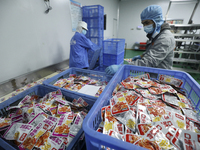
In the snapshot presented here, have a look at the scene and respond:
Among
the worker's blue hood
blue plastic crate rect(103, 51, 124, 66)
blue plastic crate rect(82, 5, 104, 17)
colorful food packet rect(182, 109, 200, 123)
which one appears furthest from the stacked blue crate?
colorful food packet rect(182, 109, 200, 123)

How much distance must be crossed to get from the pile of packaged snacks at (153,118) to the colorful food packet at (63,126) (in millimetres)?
280

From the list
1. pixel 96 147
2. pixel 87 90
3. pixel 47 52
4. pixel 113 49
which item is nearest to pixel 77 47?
pixel 47 52

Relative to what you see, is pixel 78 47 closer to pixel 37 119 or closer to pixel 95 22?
pixel 95 22

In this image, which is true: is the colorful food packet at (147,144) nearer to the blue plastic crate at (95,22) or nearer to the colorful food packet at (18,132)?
the colorful food packet at (18,132)

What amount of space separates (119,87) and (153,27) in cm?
92

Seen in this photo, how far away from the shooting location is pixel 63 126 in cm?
72

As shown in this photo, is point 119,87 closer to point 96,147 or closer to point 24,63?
point 96,147

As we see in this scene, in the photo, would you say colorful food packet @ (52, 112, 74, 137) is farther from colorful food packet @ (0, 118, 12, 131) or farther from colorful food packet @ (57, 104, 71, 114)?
colorful food packet @ (0, 118, 12, 131)

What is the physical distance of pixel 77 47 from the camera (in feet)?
6.93

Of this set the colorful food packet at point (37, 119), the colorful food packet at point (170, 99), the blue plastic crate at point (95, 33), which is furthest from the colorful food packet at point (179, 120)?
the blue plastic crate at point (95, 33)

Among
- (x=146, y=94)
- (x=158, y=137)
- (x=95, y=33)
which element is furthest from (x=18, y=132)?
(x=95, y=33)

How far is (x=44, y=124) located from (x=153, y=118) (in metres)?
0.72

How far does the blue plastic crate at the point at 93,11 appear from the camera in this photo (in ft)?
9.12

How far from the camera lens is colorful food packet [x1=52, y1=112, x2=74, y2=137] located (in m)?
0.67
